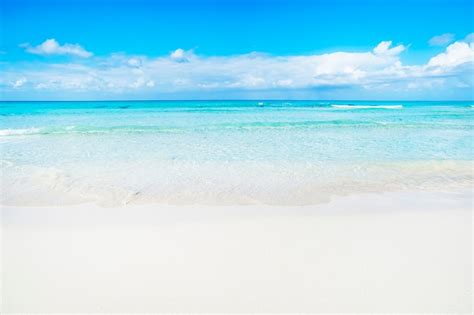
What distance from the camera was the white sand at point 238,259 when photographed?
8.10ft

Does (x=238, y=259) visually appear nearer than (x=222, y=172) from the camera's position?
Yes

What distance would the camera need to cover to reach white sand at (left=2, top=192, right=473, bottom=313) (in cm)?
247

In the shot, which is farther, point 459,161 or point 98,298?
point 459,161

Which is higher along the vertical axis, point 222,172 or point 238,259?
point 222,172

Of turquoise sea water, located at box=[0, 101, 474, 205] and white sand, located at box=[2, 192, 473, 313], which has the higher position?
turquoise sea water, located at box=[0, 101, 474, 205]

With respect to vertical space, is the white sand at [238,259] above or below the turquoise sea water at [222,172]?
below

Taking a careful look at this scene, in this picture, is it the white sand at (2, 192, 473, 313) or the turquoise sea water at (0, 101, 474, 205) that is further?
the turquoise sea water at (0, 101, 474, 205)

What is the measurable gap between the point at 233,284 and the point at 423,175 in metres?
5.45

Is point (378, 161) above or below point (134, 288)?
above

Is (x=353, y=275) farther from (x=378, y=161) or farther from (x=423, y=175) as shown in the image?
(x=378, y=161)

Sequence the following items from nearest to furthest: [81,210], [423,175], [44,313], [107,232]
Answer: [44,313] < [107,232] < [81,210] < [423,175]

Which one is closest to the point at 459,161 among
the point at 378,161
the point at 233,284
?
the point at 378,161

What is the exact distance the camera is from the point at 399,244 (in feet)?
10.8

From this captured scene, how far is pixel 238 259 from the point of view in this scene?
3.01 meters
